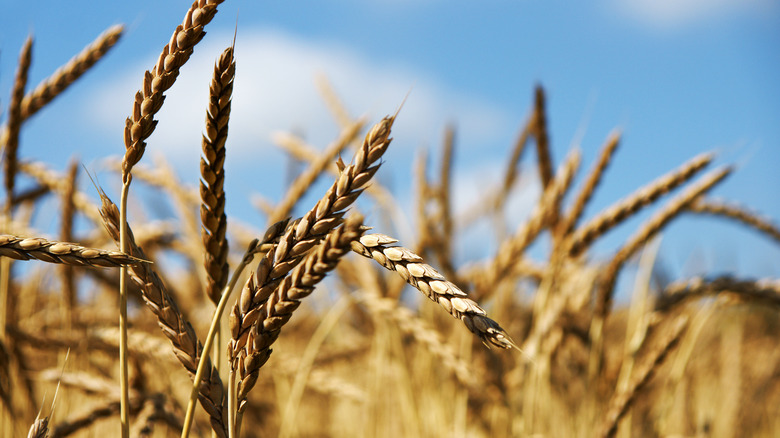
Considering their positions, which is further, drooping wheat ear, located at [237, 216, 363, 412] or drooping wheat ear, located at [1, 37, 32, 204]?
drooping wheat ear, located at [1, 37, 32, 204]

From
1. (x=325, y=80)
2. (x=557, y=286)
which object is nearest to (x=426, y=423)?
(x=557, y=286)

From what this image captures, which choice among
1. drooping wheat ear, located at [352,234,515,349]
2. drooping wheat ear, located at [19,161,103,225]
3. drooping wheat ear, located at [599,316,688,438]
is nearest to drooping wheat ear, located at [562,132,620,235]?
drooping wheat ear, located at [599,316,688,438]

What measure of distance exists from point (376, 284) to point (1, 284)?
1.11 m

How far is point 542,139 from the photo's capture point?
1393 millimetres

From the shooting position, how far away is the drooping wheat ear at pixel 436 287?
1.44 ft

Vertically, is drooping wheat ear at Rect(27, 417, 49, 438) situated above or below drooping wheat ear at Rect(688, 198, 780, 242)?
below

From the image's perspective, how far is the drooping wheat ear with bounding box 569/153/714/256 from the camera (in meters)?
1.18

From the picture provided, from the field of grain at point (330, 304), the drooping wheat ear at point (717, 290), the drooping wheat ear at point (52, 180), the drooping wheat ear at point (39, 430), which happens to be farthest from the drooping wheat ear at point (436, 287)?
the drooping wheat ear at point (52, 180)

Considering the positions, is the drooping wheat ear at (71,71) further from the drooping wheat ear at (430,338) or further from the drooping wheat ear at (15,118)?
the drooping wheat ear at (430,338)

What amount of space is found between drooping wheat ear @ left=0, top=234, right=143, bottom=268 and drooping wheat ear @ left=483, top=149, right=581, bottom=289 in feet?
3.35

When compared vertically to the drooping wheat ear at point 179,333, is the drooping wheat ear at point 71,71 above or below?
above

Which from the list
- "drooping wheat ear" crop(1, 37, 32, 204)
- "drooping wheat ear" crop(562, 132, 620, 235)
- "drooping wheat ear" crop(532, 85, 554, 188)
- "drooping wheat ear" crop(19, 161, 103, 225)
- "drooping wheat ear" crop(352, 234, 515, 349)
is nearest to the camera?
"drooping wheat ear" crop(352, 234, 515, 349)

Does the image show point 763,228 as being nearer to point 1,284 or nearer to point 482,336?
point 482,336

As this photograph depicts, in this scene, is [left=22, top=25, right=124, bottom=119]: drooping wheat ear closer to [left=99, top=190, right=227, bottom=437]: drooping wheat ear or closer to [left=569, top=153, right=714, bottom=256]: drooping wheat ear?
[left=99, top=190, right=227, bottom=437]: drooping wheat ear
